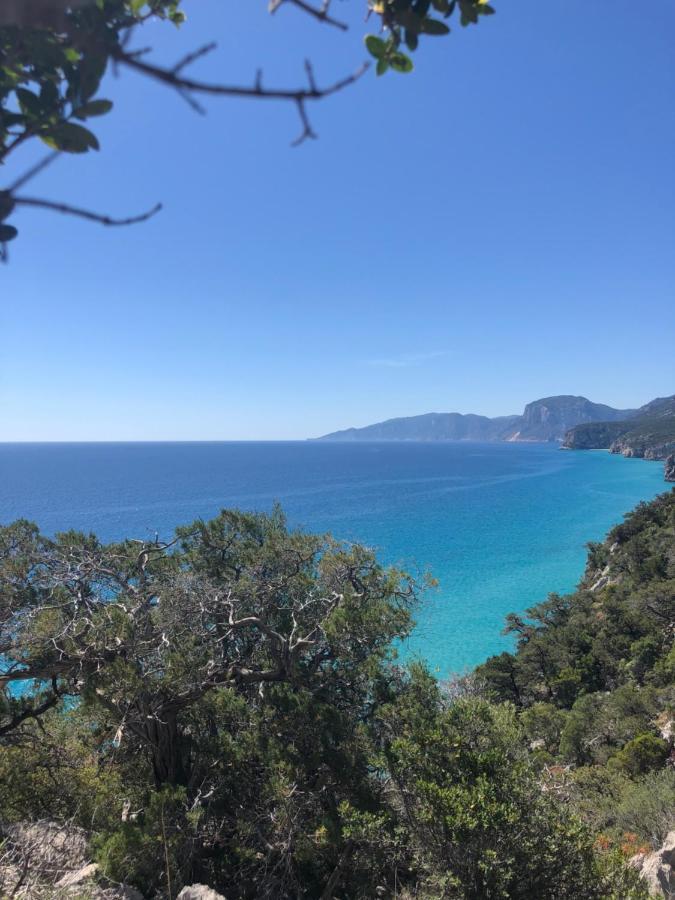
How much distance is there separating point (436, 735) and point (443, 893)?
1.77 meters

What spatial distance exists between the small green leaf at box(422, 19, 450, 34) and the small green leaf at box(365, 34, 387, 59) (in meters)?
0.14

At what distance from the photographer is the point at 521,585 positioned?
122 feet

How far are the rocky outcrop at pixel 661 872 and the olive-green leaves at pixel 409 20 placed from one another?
759cm

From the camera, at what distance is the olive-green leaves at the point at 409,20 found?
1.54 m

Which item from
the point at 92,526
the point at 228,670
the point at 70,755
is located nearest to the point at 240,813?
the point at 228,670

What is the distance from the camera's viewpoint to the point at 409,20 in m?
1.54

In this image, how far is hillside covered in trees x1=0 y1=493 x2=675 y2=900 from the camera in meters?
5.46

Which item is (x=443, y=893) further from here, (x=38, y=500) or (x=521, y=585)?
(x=38, y=500)

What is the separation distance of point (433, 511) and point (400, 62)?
218ft

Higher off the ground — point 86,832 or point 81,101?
point 81,101

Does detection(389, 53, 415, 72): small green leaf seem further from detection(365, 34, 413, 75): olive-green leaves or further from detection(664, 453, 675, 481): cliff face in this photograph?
detection(664, 453, 675, 481): cliff face

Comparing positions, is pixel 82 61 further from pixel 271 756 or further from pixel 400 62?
pixel 271 756

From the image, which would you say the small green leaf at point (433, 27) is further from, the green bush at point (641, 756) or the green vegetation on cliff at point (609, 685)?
the green bush at point (641, 756)

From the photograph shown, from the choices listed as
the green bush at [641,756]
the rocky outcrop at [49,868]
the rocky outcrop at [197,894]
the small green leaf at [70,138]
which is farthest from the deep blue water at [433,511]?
the small green leaf at [70,138]
